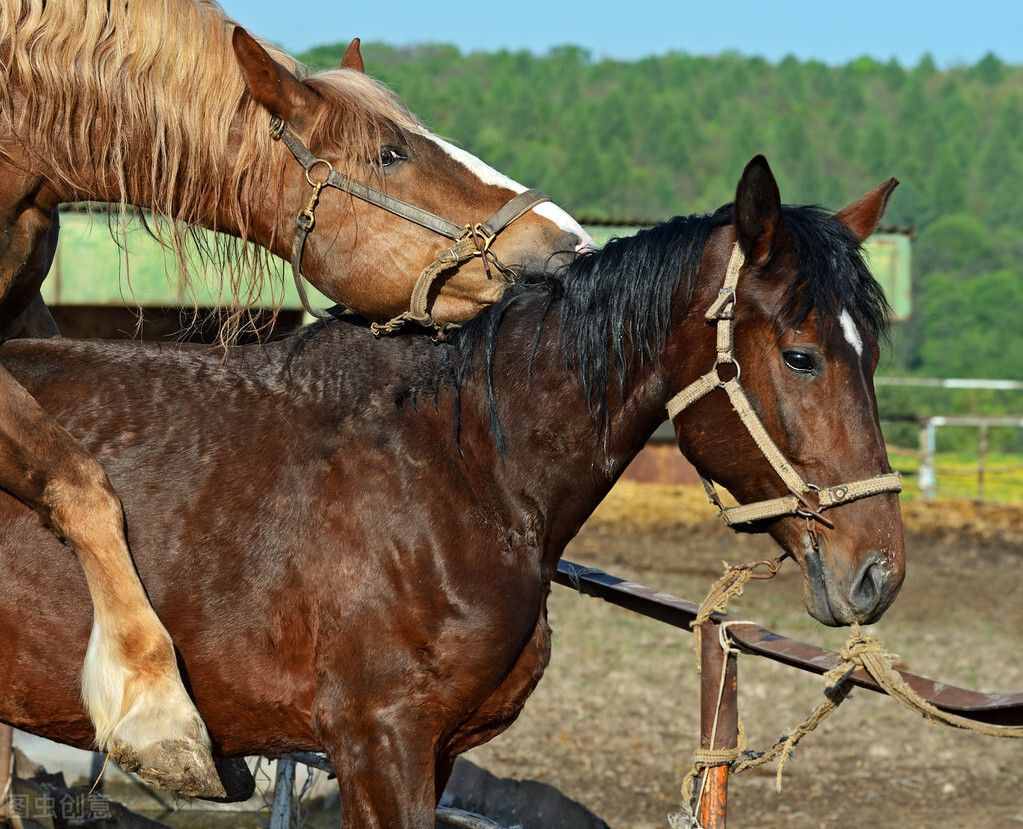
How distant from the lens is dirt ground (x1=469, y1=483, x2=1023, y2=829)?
19.5 ft

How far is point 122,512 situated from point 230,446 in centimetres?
29

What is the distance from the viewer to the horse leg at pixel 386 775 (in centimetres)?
286

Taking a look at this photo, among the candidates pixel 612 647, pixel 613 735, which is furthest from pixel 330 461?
pixel 612 647

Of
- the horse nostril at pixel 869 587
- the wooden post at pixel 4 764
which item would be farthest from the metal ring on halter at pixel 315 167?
the wooden post at pixel 4 764

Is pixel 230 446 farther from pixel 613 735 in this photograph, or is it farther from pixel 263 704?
pixel 613 735

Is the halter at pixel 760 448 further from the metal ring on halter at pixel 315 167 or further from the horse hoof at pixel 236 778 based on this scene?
the horse hoof at pixel 236 778

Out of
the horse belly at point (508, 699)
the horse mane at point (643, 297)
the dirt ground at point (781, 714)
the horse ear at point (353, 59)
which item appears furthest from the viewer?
the dirt ground at point (781, 714)

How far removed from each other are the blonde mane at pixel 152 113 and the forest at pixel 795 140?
64288 mm

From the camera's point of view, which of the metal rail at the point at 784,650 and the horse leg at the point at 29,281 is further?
the horse leg at the point at 29,281

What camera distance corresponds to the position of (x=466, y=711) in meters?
2.98

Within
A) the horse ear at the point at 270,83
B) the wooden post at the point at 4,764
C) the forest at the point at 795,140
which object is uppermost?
the forest at the point at 795,140

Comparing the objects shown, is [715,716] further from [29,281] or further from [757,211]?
[29,281]

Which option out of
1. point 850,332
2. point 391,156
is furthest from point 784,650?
point 391,156

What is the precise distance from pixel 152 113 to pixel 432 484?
117cm
